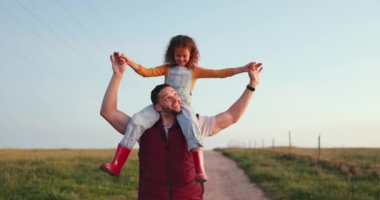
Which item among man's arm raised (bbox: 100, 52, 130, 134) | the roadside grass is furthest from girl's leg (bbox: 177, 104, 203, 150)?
the roadside grass

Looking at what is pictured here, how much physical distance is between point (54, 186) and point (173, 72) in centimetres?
1200

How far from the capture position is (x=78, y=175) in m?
18.1

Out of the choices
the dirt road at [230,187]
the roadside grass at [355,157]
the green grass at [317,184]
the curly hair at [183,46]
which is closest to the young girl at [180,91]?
the curly hair at [183,46]

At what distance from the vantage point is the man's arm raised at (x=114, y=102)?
3.08 metres

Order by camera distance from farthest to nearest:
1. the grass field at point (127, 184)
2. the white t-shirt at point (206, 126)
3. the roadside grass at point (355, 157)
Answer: the roadside grass at point (355, 157) < the grass field at point (127, 184) < the white t-shirt at point (206, 126)

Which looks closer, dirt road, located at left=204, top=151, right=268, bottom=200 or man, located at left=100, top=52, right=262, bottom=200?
man, located at left=100, top=52, right=262, bottom=200

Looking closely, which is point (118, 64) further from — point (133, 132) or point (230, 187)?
point (230, 187)

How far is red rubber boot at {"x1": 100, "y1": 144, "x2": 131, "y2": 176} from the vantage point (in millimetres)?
3146

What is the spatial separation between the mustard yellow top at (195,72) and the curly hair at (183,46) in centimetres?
5

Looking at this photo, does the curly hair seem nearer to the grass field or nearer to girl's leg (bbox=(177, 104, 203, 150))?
girl's leg (bbox=(177, 104, 203, 150))

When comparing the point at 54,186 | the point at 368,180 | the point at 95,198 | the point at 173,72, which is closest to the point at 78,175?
the point at 54,186

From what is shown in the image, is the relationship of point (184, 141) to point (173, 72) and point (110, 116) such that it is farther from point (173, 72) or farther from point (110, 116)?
point (173, 72)

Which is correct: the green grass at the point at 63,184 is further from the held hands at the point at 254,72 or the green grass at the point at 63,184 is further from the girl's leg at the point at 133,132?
the held hands at the point at 254,72

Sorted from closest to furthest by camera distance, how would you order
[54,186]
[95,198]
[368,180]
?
1. [95,198]
2. [54,186]
3. [368,180]
